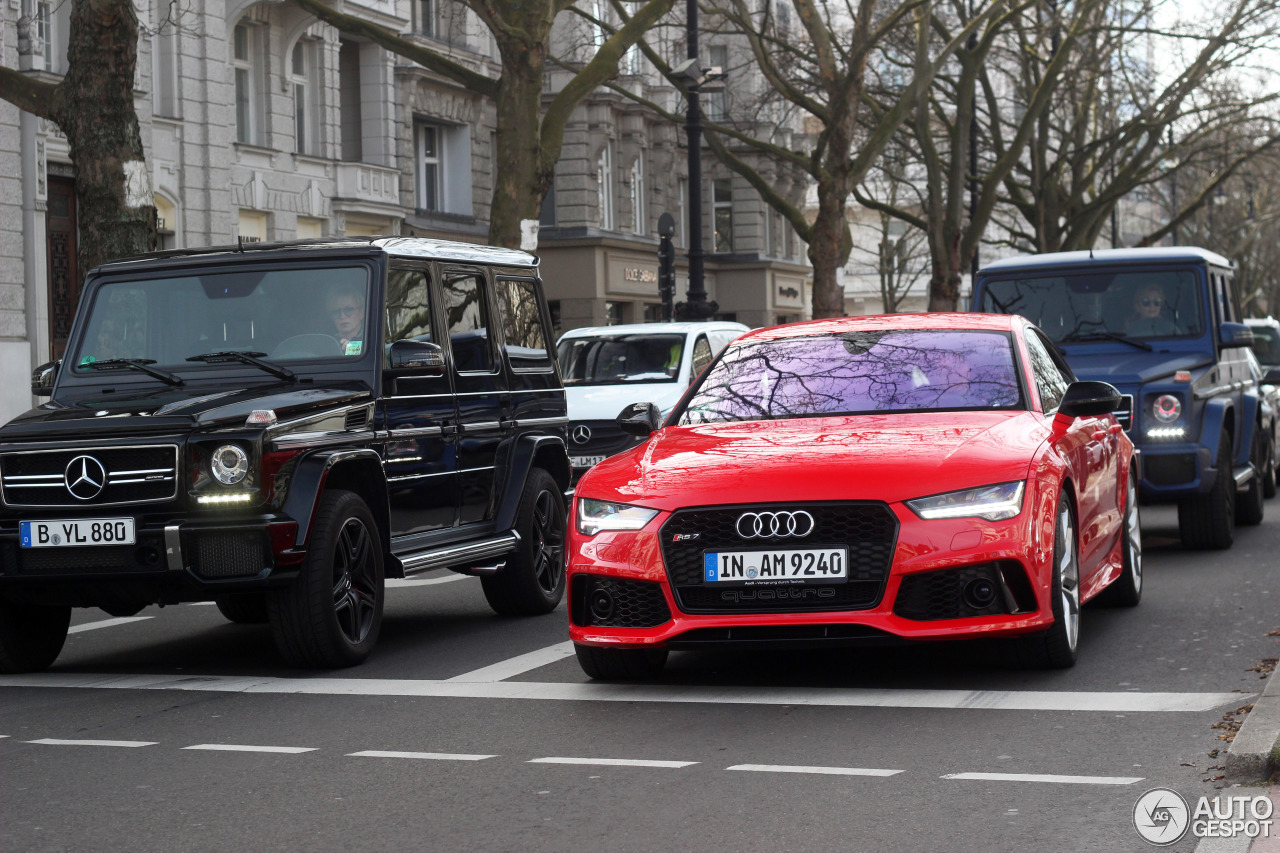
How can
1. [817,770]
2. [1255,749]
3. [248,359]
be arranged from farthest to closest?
1. [248,359]
2. [817,770]
3. [1255,749]

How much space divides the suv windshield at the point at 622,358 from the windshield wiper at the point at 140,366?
8.78m

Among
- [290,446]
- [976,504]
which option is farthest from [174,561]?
[976,504]

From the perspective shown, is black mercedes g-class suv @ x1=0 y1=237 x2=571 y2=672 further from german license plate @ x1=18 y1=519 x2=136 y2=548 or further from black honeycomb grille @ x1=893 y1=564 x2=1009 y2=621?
black honeycomb grille @ x1=893 y1=564 x2=1009 y2=621

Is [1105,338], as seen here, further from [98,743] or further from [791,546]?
[98,743]

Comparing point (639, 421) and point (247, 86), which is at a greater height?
point (247, 86)

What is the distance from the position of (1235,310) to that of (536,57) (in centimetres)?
832

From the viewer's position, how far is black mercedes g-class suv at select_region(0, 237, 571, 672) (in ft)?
27.3

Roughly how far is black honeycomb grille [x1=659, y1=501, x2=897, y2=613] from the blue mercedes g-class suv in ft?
20.8

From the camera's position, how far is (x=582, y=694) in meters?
7.87

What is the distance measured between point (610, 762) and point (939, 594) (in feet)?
5.35

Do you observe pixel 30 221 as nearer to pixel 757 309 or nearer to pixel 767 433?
pixel 767 433

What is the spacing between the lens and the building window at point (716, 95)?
54.1 m

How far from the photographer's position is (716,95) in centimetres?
5588

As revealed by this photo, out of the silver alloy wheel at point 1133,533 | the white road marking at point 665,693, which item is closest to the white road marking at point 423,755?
the white road marking at point 665,693
